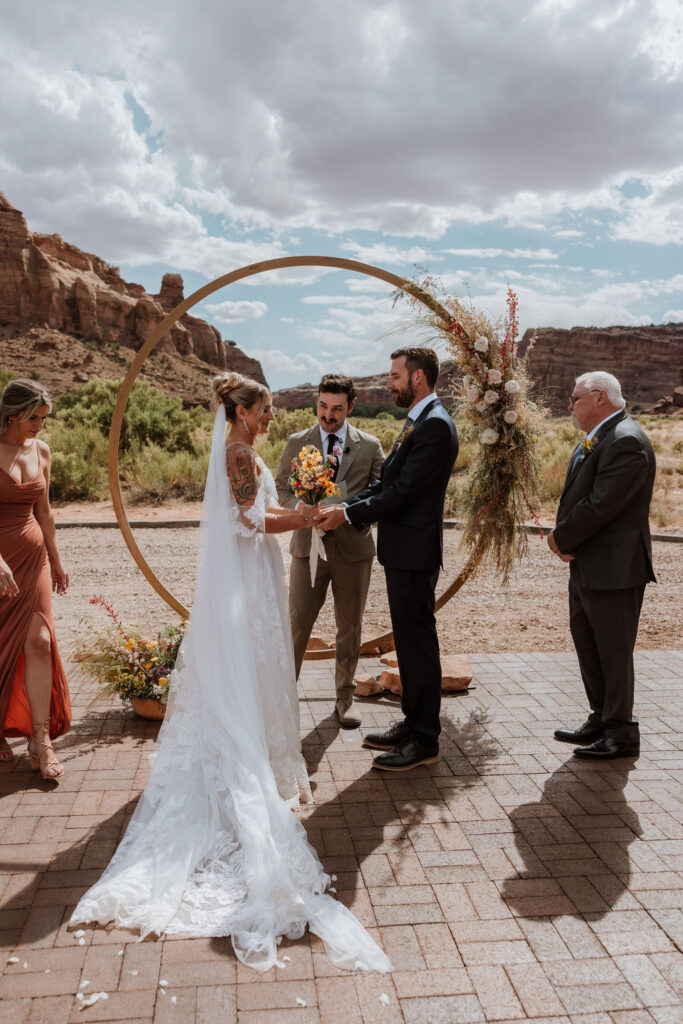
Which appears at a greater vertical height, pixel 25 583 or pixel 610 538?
pixel 610 538

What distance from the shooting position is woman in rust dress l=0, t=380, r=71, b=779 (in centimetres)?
414

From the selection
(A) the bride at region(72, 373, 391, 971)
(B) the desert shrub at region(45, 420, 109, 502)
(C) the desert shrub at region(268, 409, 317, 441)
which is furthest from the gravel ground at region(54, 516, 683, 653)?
(C) the desert shrub at region(268, 409, 317, 441)

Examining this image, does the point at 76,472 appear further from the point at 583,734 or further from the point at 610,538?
the point at 610,538

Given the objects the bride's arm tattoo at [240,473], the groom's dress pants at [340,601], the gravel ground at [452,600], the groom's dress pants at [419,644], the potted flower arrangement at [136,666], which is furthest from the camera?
the gravel ground at [452,600]

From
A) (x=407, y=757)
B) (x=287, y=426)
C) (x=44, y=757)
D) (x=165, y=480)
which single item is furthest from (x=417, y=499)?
(x=287, y=426)

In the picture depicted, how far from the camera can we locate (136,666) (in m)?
4.99

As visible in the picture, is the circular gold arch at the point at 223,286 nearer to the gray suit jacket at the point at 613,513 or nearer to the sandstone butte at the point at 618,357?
the gray suit jacket at the point at 613,513

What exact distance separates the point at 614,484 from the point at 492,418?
0.98 meters

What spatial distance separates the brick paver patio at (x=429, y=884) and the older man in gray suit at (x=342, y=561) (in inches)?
17.1

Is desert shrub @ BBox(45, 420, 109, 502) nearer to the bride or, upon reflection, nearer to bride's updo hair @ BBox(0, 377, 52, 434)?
bride's updo hair @ BBox(0, 377, 52, 434)

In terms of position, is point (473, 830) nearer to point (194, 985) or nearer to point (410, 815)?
point (410, 815)

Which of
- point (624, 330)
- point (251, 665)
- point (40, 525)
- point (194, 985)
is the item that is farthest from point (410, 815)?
point (624, 330)

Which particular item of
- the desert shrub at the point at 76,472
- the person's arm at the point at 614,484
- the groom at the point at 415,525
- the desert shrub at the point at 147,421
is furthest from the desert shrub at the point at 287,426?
the person's arm at the point at 614,484

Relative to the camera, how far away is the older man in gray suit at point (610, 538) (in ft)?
14.3
